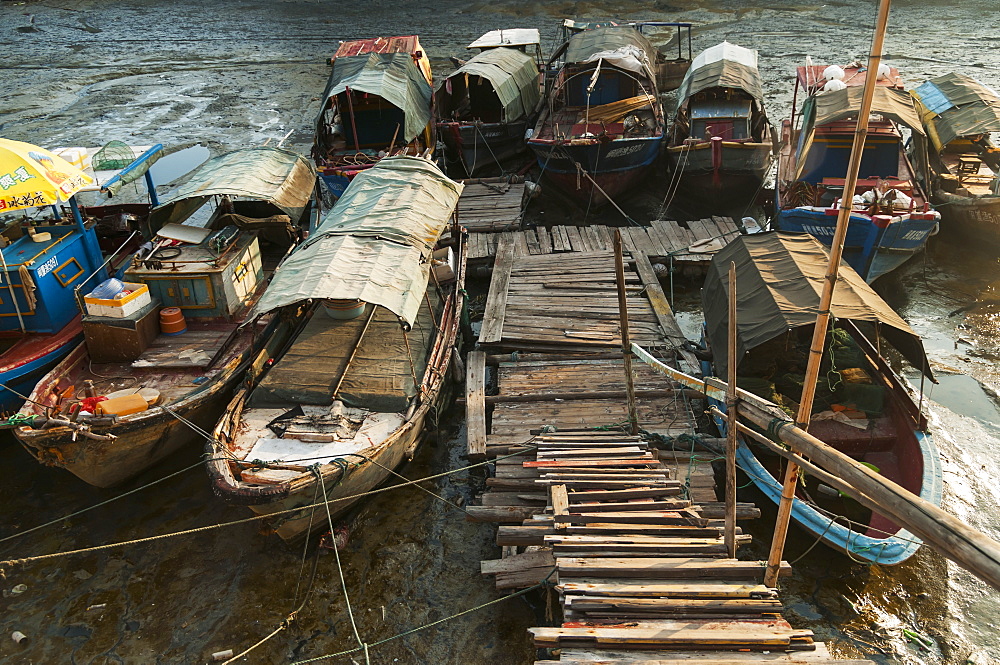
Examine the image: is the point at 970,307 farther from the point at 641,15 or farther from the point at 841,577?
the point at 641,15

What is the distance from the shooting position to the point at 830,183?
15469 millimetres

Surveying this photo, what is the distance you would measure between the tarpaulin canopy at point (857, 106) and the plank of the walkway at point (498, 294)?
282 inches

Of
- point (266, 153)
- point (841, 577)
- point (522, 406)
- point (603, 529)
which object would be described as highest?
point (266, 153)

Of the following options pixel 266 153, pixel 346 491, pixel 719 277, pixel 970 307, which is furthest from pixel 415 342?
pixel 970 307

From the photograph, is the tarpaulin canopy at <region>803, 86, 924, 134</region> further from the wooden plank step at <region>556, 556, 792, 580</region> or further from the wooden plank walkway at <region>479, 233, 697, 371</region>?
the wooden plank step at <region>556, 556, 792, 580</region>

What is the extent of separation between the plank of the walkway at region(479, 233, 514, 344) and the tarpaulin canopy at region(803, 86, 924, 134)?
717 cm

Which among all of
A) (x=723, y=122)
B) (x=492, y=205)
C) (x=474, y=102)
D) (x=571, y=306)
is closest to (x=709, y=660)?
(x=571, y=306)

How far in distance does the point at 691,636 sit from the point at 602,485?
255 cm

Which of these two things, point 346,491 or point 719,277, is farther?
point 719,277

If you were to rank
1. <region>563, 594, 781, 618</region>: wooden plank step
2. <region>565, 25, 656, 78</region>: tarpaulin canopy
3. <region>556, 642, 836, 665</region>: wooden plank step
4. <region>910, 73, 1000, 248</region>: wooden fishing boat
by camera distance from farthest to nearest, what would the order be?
<region>565, 25, 656, 78</region>: tarpaulin canopy, <region>910, 73, 1000, 248</region>: wooden fishing boat, <region>563, 594, 781, 618</region>: wooden plank step, <region>556, 642, 836, 665</region>: wooden plank step

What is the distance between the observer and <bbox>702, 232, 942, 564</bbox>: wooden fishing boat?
8.77 meters

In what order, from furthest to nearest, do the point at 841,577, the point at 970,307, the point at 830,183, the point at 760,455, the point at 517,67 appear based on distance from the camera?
the point at 517,67 < the point at 830,183 < the point at 970,307 < the point at 760,455 < the point at 841,577

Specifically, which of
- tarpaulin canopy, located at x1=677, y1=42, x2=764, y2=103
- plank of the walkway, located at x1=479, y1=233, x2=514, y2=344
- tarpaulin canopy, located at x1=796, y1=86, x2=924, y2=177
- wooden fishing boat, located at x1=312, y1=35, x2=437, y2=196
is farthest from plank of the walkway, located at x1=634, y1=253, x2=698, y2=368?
wooden fishing boat, located at x1=312, y1=35, x2=437, y2=196

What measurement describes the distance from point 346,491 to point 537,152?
1192cm
